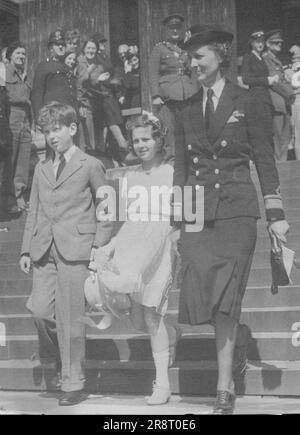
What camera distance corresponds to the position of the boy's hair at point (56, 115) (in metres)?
4.95

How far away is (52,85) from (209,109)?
1.10 meters

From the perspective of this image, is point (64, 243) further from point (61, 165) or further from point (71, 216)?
point (61, 165)

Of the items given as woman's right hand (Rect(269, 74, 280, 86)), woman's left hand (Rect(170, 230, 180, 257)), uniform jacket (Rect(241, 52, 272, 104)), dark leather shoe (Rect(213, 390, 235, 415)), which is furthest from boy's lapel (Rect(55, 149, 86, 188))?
dark leather shoe (Rect(213, 390, 235, 415))

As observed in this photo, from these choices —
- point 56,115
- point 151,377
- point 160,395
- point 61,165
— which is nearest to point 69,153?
point 61,165

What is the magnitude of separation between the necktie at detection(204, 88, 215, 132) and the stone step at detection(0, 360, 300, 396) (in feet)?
4.46

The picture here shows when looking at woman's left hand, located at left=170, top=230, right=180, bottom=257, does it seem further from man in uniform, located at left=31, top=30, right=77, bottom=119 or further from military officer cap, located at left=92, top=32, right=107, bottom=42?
military officer cap, located at left=92, top=32, right=107, bottom=42

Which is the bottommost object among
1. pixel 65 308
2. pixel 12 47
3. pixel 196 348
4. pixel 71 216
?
pixel 196 348

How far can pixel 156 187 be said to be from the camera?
4.74m

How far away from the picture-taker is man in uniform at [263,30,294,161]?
4699 mm

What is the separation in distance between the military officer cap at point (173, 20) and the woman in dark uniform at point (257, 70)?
1.46 feet

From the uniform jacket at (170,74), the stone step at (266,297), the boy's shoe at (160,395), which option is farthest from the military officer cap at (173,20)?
the boy's shoe at (160,395)

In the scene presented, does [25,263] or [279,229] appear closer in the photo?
[279,229]

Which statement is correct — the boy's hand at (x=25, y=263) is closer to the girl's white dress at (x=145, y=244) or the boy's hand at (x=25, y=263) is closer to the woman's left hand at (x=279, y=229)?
the girl's white dress at (x=145, y=244)

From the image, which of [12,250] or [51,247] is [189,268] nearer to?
[51,247]
